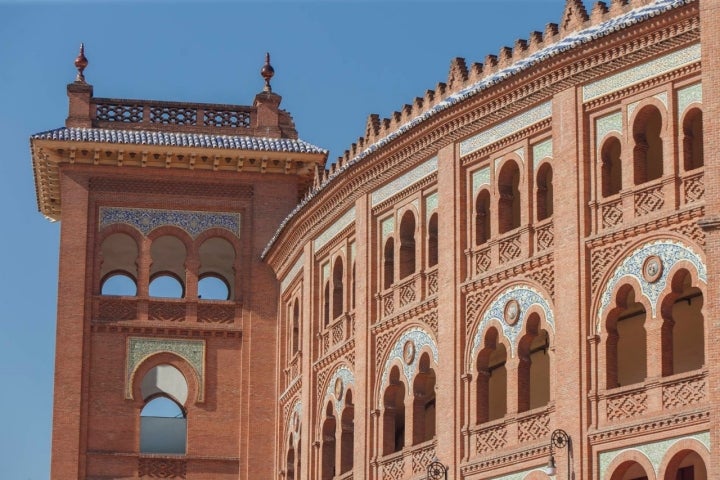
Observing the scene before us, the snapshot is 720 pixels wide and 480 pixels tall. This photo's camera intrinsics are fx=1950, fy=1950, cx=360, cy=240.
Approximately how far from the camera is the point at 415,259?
124 feet

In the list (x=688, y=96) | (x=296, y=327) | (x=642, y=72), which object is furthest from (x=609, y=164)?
(x=296, y=327)

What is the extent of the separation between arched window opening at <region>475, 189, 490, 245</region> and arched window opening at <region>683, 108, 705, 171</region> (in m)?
4.87

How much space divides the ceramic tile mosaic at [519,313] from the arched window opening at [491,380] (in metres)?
0.18

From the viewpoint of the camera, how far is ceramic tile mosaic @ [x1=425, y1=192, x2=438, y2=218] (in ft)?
121

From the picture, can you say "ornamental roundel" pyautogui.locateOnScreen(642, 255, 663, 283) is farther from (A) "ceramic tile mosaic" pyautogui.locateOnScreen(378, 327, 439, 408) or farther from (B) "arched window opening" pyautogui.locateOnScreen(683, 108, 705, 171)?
(A) "ceramic tile mosaic" pyautogui.locateOnScreen(378, 327, 439, 408)

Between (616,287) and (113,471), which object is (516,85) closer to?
(616,287)

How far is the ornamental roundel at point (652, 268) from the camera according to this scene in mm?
30312

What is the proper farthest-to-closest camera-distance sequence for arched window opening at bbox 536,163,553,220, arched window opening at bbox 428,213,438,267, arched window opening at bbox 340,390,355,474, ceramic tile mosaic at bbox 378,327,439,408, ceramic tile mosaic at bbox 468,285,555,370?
arched window opening at bbox 340,390,355,474 < arched window opening at bbox 428,213,438,267 < ceramic tile mosaic at bbox 378,327,439,408 < arched window opening at bbox 536,163,553,220 < ceramic tile mosaic at bbox 468,285,555,370

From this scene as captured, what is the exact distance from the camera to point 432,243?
37188 millimetres

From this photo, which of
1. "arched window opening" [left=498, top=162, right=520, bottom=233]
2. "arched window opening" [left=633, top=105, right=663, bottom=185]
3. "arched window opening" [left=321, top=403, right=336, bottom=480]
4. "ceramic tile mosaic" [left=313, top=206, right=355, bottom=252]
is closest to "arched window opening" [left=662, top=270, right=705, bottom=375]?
"arched window opening" [left=633, top=105, right=663, bottom=185]

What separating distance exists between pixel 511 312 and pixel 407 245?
4.91 metres

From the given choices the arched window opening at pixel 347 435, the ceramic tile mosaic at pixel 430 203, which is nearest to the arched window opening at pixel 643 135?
the ceramic tile mosaic at pixel 430 203

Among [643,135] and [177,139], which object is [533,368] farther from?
[177,139]

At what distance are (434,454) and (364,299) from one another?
15.0 ft
